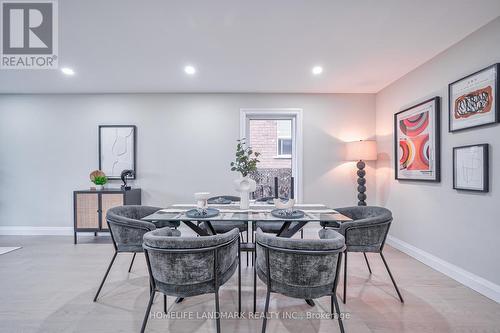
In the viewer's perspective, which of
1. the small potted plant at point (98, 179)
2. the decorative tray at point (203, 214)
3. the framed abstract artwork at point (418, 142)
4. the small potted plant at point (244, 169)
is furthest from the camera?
the small potted plant at point (98, 179)

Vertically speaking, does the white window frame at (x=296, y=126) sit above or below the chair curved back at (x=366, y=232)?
above

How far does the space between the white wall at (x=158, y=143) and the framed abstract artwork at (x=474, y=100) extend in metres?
1.59

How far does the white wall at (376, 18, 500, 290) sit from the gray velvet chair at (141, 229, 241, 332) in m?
2.45

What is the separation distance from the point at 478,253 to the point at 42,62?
5277 millimetres

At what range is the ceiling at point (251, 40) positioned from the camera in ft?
6.47

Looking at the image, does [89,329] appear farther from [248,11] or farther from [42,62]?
[42,62]

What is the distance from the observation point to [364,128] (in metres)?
4.11

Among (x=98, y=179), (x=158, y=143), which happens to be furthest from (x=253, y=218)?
(x=98, y=179)

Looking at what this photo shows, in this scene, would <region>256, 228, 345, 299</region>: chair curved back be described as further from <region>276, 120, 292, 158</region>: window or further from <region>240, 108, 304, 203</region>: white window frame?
<region>276, 120, 292, 158</region>: window

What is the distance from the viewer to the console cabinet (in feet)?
12.3

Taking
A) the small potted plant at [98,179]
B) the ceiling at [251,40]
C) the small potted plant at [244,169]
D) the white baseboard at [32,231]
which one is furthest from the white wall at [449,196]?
the white baseboard at [32,231]

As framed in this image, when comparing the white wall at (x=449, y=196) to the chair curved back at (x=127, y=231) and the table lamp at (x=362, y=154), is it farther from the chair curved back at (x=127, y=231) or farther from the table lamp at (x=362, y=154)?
the chair curved back at (x=127, y=231)

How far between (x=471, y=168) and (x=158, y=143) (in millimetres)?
4194

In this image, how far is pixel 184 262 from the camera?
1479 millimetres
